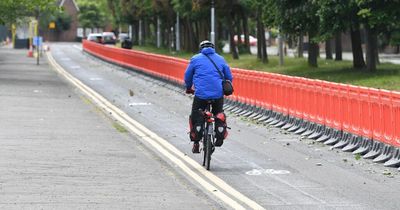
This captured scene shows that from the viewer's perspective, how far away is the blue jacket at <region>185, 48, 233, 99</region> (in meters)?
14.3

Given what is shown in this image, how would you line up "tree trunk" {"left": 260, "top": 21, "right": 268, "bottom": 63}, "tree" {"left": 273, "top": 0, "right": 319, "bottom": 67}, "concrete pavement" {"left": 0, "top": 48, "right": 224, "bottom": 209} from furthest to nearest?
"tree trunk" {"left": 260, "top": 21, "right": 268, "bottom": 63} → "tree" {"left": 273, "top": 0, "right": 319, "bottom": 67} → "concrete pavement" {"left": 0, "top": 48, "right": 224, "bottom": 209}

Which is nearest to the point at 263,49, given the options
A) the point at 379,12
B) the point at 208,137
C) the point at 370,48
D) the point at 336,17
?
the point at 370,48

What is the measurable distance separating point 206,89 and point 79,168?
214 cm

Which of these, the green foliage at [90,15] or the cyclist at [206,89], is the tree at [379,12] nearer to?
the cyclist at [206,89]

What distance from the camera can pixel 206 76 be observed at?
14.4 metres

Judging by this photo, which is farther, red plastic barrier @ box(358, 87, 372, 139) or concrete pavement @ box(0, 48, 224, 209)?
red plastic barrier @ box(358, 87, 372, 139)

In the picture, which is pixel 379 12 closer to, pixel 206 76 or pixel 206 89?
pixel 206 76

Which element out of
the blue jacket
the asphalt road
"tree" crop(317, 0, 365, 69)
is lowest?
the asphalt road

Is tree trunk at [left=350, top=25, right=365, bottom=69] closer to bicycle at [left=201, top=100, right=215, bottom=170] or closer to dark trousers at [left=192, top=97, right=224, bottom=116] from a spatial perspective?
dark trousers at [left=192, top=97, right=224, bottom=116]

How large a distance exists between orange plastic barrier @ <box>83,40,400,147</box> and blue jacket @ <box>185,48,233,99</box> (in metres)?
2.60

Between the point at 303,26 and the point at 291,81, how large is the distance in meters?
14.6

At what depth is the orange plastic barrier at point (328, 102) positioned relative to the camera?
15281 millimetres

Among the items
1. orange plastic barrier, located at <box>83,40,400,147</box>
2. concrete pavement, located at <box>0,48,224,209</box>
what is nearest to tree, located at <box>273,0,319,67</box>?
orange plastic barrier, located at <box>83,40,400,147</box>

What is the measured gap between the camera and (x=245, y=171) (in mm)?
13844
